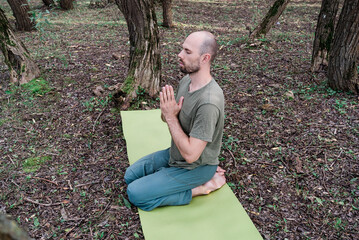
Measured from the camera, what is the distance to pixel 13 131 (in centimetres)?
365

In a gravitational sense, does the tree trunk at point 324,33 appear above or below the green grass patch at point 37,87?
above

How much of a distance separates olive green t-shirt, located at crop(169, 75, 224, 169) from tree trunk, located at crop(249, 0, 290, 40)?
479cm

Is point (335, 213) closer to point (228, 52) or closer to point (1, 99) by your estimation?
point (228, 52)

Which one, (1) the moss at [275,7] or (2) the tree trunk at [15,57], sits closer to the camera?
(2) the tree trunk at [15,57]

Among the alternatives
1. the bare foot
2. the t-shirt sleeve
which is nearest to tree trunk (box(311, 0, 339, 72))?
the bare foot

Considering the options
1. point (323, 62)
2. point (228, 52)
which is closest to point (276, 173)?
point (323, 62)

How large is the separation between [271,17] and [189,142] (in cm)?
549

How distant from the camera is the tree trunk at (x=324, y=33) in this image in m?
4.70

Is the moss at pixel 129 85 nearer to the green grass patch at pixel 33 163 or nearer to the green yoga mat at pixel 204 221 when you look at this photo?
the green grass patch at pixel 33 163

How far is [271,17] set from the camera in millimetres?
6457

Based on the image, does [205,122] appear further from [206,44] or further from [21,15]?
[21,15]

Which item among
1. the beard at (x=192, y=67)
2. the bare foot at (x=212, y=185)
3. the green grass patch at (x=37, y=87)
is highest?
the beard at (x=192, y=67)

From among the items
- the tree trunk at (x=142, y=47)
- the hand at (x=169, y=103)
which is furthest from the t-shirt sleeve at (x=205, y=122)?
the tree trunk at (x=142, y=47)

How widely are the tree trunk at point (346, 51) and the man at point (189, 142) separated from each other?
2.80 m
